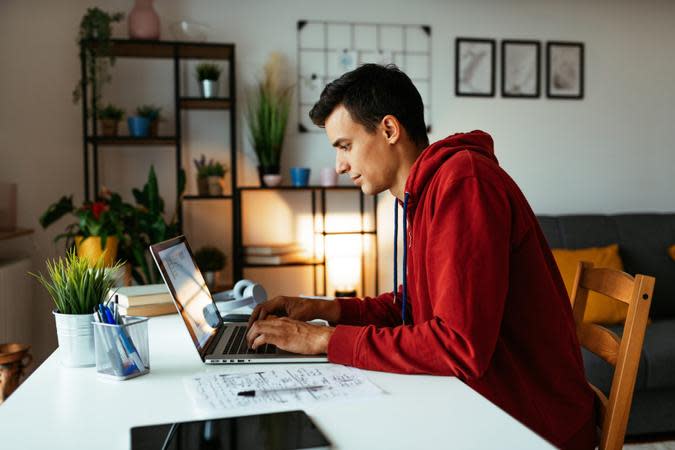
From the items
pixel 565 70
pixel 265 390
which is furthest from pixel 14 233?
pixel 565 70

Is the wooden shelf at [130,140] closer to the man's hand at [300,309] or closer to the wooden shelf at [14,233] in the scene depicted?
the wooden shelf at [14,233]

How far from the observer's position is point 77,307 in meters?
1.35

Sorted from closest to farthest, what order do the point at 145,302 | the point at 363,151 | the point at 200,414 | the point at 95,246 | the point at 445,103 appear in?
the point at 200,414 → the point at 363,151 → the point at 145,302 → the point at 95,246 → the point at 445,103

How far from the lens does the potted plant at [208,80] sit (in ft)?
11.2

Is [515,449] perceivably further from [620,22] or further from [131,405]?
[620,22]

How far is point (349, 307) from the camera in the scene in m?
1.71

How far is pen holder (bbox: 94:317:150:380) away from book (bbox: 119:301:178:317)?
0.56 m

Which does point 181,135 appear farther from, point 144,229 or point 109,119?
point 144,229

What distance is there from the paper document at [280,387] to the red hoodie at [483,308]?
2.8 inches

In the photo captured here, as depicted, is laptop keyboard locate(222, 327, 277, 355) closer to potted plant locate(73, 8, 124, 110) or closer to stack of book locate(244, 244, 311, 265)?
stack of book locate(244, 244, 311, 265)

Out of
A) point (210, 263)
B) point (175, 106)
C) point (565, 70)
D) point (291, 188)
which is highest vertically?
point (565, 70)

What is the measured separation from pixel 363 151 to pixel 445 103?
246cm

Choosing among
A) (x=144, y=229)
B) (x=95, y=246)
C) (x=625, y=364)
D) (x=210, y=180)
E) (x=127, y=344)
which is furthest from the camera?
(x=210, y=180)

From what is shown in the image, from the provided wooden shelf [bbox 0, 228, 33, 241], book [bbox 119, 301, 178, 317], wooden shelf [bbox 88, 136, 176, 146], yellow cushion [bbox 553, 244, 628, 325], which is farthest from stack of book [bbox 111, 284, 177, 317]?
yellow cushion [bbox 553, 244, 628, 325]
